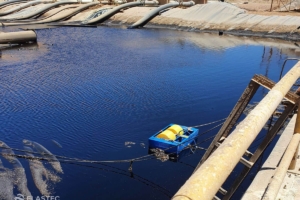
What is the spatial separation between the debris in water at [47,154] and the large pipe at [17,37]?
60.4 ft

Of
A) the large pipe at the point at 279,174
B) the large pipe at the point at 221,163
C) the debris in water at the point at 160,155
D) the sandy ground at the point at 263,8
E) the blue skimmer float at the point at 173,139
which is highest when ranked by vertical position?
the sandy ground at the point at 263,8

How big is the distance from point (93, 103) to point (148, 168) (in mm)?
5382

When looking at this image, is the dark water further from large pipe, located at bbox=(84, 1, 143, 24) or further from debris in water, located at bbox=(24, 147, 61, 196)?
large pipe, located at bbox=(84, 1, 143, 24)

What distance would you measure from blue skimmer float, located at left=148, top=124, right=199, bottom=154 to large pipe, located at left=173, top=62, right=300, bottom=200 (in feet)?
24.2

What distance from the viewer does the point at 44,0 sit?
179 feet

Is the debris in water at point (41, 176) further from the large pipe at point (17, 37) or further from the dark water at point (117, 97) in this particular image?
the large pipe at point (17, 37)

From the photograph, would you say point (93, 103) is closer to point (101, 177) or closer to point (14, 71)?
point (101, 177)

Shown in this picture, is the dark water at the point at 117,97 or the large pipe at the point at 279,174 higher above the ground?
the large pipe at the point at 279,174

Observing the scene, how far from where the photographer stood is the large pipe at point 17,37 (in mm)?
26297

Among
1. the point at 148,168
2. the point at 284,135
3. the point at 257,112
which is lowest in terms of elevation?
the point at 148,168

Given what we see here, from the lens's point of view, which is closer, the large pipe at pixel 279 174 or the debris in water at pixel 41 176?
the large pipe at pixel 279 174

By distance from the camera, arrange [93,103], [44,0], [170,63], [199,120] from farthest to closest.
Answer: [44,0] → [170,63] → [93,103] → [199,120]

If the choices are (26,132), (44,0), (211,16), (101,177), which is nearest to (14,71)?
(26,132)

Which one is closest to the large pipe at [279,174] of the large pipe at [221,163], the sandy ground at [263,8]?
the large pipe at [221,163]
